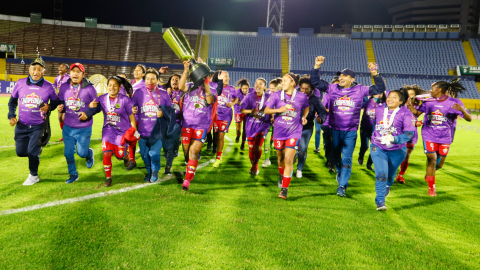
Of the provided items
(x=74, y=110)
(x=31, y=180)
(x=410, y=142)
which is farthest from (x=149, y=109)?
(x=410, y=142)

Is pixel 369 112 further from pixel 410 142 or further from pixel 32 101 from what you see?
pixel 32 101

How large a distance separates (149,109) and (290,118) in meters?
2.77

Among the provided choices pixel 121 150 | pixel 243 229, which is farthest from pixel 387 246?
pixel 121 150

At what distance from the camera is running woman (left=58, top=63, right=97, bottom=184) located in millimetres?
5367

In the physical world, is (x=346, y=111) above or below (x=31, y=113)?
above

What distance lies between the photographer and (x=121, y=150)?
210 inches

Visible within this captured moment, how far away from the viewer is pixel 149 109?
5.59m

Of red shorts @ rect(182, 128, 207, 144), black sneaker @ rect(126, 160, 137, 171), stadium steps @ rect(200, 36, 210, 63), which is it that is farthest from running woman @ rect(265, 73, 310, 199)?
stadium steps @ rect(200, 36, 210, 63)

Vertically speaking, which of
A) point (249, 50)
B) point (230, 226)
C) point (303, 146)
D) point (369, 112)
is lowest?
point (230, 226)

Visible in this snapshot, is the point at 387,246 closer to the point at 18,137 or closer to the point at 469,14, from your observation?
the point at 18,137

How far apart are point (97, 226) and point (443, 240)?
4.66 m

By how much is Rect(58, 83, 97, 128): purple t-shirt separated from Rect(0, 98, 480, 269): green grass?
115 centimetres

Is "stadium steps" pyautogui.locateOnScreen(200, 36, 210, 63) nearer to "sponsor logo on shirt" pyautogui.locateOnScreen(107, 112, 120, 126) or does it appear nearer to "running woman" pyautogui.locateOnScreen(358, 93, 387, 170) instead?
"running woman" pyautogui.locateOnScreen(358, 93, 387, 170)

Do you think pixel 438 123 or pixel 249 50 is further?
pixel 249 50
